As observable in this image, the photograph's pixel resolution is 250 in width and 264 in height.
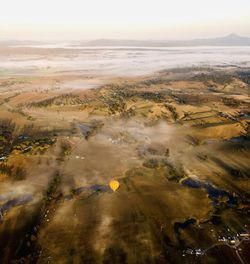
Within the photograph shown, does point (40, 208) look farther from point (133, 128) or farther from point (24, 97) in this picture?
point (24, 97)

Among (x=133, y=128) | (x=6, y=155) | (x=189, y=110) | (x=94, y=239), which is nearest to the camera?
(x=94, y=239)

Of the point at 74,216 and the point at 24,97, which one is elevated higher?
the point at 74,216

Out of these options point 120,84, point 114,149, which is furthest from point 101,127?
point 120,84

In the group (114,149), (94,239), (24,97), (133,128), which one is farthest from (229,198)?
(24,97)

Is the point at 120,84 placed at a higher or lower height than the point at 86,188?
lower

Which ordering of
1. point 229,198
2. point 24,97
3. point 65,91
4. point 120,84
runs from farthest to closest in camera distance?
point 120,84, point 65,91, point 24,97, point 229,198

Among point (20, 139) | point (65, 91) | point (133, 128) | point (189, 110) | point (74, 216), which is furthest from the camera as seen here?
point (65, 91)

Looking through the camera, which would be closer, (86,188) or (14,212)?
(14,212)

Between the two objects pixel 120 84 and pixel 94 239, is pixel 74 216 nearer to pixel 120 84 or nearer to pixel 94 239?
pixel 94 239

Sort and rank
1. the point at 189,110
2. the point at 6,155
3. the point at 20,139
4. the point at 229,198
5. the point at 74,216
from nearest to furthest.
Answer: the point at 74,216 < the point at 229,198 < the point at 6,155 < the point at 20,139 < the point at 189,110
